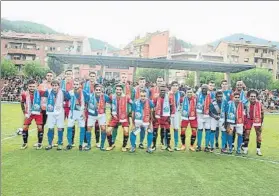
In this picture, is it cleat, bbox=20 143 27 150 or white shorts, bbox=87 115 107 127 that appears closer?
cleat, bbox=20 143 27 150

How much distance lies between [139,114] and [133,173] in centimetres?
228

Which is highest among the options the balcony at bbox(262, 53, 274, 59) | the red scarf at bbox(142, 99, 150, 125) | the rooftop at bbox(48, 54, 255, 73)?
the balcony at bbox(262, 53, 274, 59)

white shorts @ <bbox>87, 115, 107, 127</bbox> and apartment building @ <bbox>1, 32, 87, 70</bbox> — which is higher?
apartment building @ <bbox>1, 32, 87, 70</bbox>

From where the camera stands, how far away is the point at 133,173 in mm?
5809

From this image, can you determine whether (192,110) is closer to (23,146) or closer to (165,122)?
(165,122)

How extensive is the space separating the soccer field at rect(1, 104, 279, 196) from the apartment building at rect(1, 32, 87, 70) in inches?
1949

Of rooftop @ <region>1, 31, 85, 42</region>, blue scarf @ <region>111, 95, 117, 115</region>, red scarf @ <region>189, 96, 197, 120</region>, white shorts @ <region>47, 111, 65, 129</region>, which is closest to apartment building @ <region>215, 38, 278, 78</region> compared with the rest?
rooftop @ <region>1, 31, 85, 42</region>

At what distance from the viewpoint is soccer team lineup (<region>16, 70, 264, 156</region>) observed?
25.7ft

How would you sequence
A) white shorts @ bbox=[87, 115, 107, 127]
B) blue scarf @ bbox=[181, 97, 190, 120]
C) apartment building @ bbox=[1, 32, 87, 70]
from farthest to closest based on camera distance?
apartment building @ bbox=[1, 32, 87, 70]
blue scarf @ bbox=[181, 97, 190, 120]
white shorts @ bbox=[87, 115, 107, 127]

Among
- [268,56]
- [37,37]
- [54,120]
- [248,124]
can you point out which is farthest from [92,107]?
[268,56]

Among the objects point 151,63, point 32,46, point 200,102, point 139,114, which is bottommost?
point 139,114

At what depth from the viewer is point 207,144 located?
8.27 meters

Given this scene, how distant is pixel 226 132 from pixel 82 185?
4.21m

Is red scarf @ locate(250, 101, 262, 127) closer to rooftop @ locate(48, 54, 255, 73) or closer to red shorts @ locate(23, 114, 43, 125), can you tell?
red shorts @ locate(23, 114, 43, 125)
